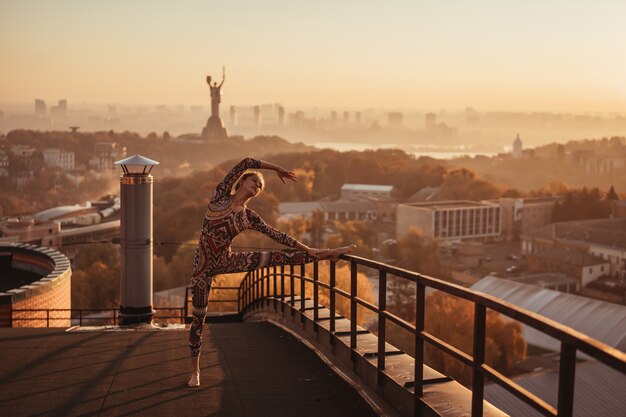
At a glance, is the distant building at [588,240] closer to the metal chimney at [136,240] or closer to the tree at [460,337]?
the tree at [460,337]

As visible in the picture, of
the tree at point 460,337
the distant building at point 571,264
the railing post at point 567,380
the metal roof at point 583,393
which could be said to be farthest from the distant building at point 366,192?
the railing post at point 567,380

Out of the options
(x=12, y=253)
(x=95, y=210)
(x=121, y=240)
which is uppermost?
(x=121, y=240)

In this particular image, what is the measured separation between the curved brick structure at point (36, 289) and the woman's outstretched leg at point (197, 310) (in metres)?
6.17

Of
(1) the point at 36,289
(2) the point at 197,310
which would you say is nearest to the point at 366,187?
(1) the point at 36,289

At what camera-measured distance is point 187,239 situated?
69188mm

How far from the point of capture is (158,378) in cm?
626

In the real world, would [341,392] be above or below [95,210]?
above

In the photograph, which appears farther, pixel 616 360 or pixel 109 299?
pixel 109 299

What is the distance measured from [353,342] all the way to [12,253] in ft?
39.5

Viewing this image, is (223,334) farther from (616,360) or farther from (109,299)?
(109,299)

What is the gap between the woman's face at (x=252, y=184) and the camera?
5648mm

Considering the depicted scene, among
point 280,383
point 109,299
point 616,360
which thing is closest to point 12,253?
point 280,383

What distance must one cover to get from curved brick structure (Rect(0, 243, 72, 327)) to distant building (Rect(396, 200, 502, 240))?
235 feet

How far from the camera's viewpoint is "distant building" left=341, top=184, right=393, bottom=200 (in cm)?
11369
